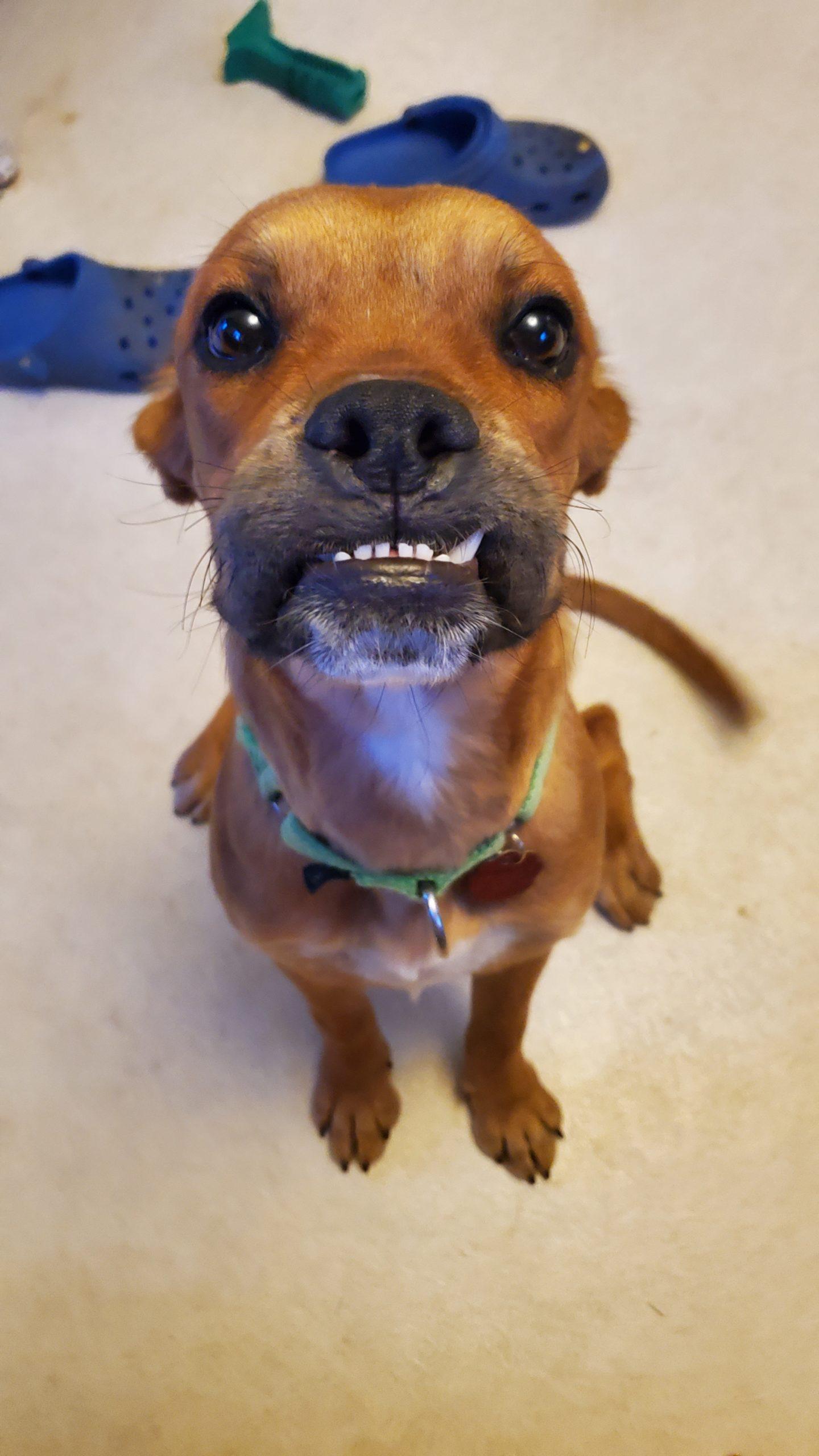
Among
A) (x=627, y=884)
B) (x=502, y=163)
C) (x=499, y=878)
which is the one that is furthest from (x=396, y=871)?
(x=502, y=163)

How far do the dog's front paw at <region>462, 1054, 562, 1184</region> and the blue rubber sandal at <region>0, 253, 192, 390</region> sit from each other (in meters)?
1.66

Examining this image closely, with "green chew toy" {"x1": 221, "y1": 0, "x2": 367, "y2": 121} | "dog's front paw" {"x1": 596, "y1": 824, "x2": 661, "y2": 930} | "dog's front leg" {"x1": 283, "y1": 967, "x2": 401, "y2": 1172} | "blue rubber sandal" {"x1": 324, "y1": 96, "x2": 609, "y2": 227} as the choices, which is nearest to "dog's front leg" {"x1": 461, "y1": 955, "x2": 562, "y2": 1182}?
"dog's front leg" {"x1": 283, "y1": 967, "x2": 401, "y2": 1172}

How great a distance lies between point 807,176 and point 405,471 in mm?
2418

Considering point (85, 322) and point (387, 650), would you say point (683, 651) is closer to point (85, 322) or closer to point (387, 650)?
point (387, 650)

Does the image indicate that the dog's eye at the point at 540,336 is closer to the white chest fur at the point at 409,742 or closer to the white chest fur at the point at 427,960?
the white chest fur at the point at 409,742

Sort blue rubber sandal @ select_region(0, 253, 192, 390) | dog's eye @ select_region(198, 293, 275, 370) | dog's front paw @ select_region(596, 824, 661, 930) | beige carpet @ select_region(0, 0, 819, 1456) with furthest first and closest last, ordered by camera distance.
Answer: blue rubber sandal @ select_region(0, 253, 192, 390) < dog's front paw @ select_region(596, 824, 661, 930) < beige carpet @ select_region(0, 0, 819, 1456) < dog's eye @ select_region(198, 293, 275, 370)

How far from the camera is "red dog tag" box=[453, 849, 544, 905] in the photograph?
1022 mm

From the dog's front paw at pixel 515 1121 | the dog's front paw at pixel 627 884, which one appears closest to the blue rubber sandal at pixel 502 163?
the dog's front paw at pixel 627 884

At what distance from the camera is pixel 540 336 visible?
2.96 feet

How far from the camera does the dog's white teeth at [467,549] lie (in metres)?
0.71

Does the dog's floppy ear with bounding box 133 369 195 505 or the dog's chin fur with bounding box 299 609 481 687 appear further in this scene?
the dog's floppy ear with bounding box 133 369 195 505

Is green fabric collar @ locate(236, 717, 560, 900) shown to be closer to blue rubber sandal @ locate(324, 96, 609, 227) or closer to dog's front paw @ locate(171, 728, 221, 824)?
dog's front paw @ locate(171, 728, 221, 824)

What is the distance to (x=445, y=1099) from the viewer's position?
146 centimetres

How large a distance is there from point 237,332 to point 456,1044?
1133mm
